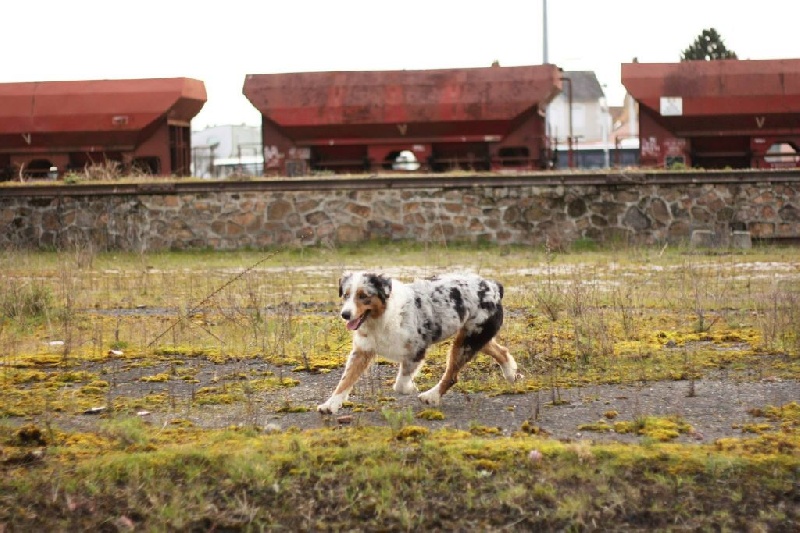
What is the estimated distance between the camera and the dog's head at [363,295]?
7012mm

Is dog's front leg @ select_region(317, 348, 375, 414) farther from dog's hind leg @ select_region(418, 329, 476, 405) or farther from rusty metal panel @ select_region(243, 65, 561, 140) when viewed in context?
rusty metal panel @ select_region(243, 65, 561, 140)

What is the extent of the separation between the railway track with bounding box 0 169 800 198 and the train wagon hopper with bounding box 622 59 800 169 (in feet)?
10.9

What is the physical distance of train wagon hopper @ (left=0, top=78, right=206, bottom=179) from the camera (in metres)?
25.5

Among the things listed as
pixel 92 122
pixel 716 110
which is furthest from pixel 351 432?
pixel 92 122

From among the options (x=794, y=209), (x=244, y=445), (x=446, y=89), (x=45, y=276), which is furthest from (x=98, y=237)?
(x=244, y=445)

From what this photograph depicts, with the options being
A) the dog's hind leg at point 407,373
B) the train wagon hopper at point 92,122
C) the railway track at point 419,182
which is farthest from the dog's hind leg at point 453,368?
the train wagon hopper at point 92,122

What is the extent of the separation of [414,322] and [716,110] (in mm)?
18636

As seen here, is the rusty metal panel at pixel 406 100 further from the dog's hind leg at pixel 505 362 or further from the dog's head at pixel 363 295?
the dog's head at pixel 363 295

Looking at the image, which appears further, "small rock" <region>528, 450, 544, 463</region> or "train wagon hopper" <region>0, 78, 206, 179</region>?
"train wagon hopper" <region>0, 78, 206, 179</region>

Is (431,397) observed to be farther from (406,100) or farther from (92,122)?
(92,122)

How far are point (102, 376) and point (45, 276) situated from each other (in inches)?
300

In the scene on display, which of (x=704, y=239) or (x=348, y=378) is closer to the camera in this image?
(x=348, y=378)

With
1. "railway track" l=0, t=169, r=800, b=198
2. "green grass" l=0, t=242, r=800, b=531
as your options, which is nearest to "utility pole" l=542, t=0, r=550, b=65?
"railway track" l=0, t=169, r=800, b=198

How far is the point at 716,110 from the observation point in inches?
958
